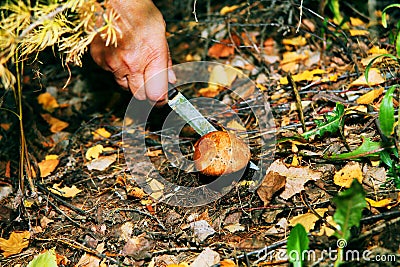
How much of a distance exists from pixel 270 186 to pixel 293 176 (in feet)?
0.36

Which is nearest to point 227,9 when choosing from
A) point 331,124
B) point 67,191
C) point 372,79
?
point 372,79

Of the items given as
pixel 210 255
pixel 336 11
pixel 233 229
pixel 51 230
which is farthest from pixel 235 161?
pixel 336 11

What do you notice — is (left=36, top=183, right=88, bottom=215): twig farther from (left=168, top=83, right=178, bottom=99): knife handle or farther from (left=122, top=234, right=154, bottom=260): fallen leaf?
(left=168, top=83, right=178, bottom=99): knife handle

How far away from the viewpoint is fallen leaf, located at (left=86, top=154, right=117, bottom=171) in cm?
218

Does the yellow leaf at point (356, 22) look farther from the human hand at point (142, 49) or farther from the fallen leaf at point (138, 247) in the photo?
the fallen leaf at point (138, 247)

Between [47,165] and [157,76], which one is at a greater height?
[157,76]

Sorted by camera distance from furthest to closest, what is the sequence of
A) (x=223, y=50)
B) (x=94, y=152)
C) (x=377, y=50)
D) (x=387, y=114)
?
1. (x=223, y=50)
2. (x=377, y=50)
3. (x=94, y=152)
4. (x=387, y=114)

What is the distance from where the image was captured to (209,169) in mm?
1770

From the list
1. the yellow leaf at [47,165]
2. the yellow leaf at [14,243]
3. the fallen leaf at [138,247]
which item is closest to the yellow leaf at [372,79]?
the fallen leaf at [138,247]

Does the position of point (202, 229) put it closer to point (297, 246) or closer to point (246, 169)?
point (246, 169)

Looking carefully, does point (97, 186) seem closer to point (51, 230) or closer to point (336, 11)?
point (51, 230)

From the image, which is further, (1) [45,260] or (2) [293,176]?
(2) [293,176]

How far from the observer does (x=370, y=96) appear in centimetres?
202

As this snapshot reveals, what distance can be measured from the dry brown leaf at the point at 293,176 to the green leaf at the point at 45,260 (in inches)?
34.0
